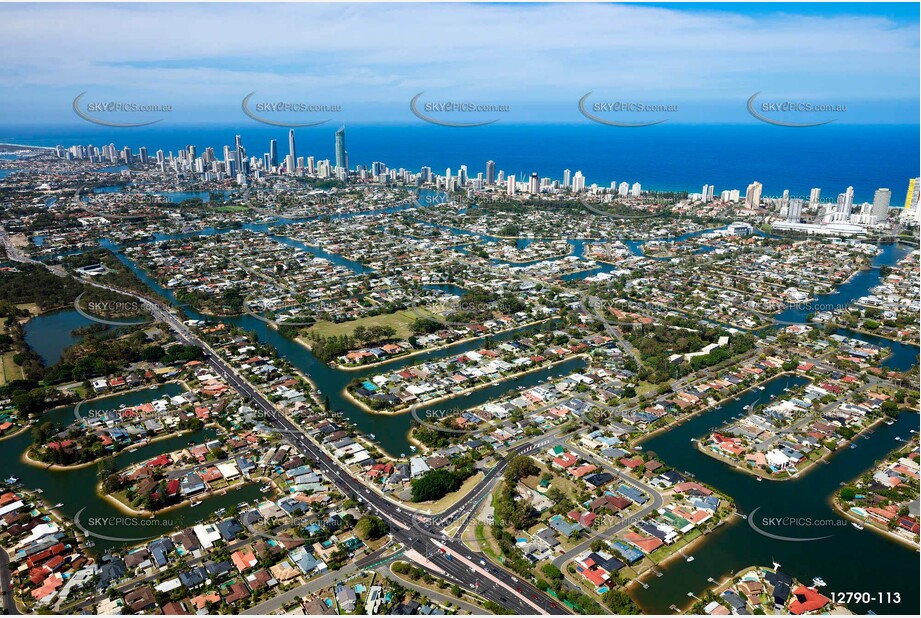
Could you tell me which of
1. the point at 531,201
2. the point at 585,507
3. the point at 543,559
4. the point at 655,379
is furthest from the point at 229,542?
the point at 531,201

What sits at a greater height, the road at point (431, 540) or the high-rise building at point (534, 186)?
the high-rise building at point (534, 186)

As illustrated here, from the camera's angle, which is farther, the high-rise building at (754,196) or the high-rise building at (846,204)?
the high-rise building at (754,196)

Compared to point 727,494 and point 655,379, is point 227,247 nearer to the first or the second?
point 655,379

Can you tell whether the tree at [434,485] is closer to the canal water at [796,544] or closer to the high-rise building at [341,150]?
the canal water at [796,544]

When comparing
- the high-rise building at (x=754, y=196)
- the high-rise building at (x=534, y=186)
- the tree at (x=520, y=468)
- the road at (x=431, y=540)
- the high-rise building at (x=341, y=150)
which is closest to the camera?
the road at (x=431, y=540)

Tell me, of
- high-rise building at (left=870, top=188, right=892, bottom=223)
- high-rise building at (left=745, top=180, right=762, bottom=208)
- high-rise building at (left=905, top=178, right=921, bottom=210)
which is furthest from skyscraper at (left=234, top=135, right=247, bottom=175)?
high-rise building at (left=905, top=178, right=921, bottom=210)
